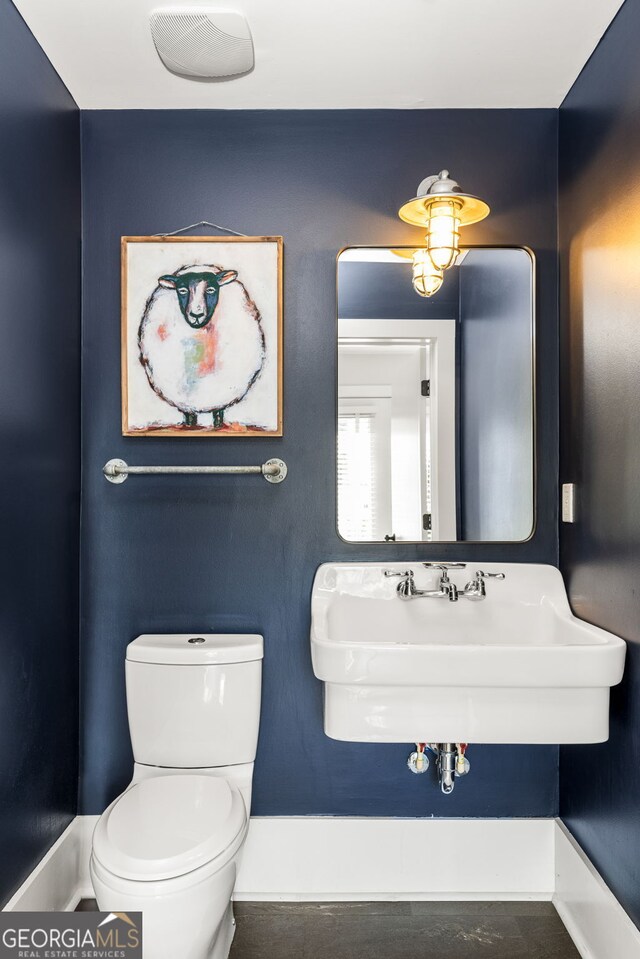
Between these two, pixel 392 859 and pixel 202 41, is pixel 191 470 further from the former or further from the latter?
pixel 392 859

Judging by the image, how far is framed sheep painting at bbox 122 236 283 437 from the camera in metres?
2.11

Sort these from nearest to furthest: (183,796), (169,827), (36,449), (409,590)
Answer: (169,827)
(183,796)
(36,449)
(409,590)

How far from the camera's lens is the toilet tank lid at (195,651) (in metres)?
1.92

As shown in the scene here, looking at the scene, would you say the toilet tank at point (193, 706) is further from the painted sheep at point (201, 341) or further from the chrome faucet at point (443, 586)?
the painted sheep at point (201, 341)

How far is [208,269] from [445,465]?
0.93m

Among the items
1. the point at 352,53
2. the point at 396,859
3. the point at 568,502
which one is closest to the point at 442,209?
the point at 352,53

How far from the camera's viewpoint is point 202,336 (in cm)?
212

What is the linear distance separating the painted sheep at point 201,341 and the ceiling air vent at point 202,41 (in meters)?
0.52

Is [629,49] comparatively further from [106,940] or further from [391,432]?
[106,940]

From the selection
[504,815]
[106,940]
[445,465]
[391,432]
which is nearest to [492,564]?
[445,465]

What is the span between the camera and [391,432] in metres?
2.10

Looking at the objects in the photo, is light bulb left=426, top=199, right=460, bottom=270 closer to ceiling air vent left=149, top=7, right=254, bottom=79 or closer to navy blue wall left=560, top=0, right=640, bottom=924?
navy blue wall left=560, top=0, right=640, bottom=924

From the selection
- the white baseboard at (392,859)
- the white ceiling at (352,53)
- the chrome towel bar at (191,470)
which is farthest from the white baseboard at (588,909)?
the white ceiling at (352,53)

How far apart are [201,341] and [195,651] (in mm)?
908
